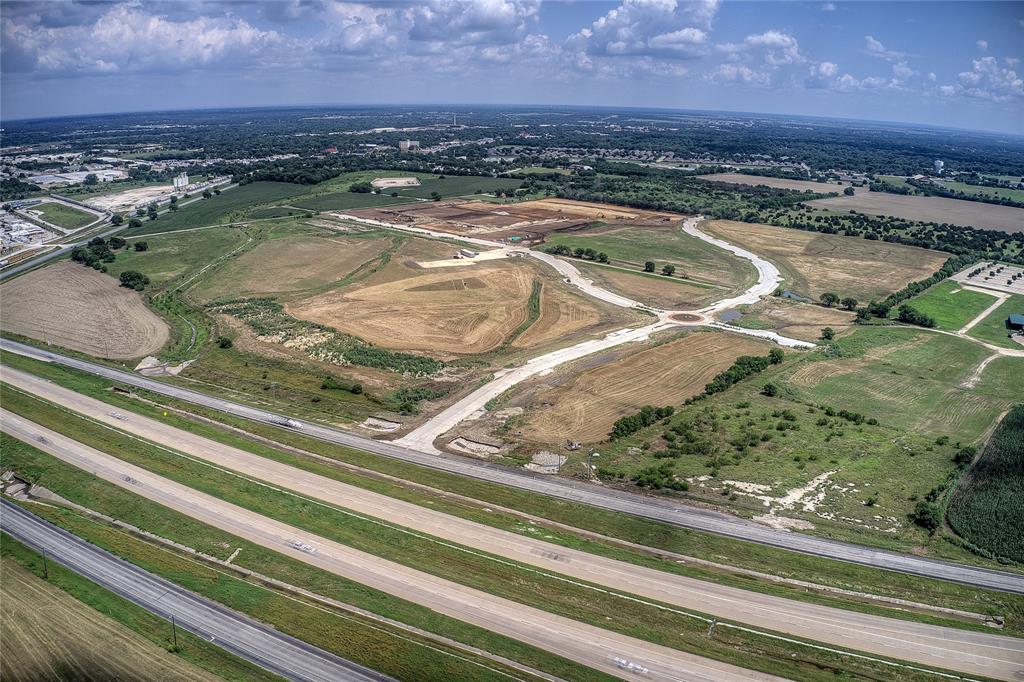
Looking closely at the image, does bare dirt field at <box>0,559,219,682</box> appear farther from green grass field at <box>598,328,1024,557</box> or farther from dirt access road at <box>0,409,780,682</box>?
green grass field at <box>598,328,1024,557</box>

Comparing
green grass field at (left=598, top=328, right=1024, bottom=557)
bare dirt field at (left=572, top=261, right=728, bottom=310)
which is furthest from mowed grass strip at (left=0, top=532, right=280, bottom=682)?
bare dirt field at (left=572, top=261, right=728, bottom=310)

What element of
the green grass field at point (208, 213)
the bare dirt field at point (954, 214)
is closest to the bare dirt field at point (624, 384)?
the green grass field at point (208, 213)

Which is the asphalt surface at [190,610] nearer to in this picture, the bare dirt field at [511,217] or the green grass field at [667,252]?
the green grass field at [667,252]

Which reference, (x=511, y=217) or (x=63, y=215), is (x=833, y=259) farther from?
(x=63, y=215)

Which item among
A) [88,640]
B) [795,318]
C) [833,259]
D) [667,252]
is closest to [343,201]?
[667,252]

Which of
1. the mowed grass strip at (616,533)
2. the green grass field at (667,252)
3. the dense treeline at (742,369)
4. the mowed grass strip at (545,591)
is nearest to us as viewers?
the mowed grass strip at (545,591)
